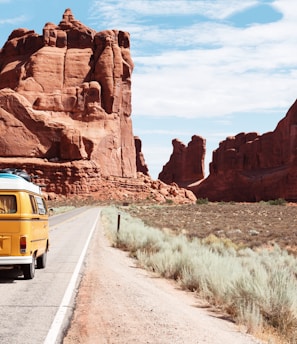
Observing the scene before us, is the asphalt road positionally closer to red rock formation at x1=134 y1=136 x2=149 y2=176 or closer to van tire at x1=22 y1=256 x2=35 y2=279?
van tire at x1=22 y1=256 x2=35 y2=279

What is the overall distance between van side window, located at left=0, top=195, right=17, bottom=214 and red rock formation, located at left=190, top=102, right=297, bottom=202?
111 metres

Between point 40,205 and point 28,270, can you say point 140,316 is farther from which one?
point 40,205

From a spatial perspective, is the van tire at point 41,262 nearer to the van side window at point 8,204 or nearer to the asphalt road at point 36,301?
the asphalt road at point 36,301

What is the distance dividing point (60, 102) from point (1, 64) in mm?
24007

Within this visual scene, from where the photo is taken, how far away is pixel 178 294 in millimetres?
10914

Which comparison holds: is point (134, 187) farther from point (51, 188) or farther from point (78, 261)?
point (78, 261)

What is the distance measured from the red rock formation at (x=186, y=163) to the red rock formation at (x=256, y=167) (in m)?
5.58

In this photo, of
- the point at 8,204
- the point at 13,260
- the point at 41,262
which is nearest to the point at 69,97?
→ the point at 41,262

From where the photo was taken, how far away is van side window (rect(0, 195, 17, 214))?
37.7ft

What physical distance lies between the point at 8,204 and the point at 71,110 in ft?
311

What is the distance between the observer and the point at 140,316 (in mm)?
8109

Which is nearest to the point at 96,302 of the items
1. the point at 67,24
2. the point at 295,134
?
the point at 67,24

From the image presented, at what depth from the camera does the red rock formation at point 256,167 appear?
123500 mm

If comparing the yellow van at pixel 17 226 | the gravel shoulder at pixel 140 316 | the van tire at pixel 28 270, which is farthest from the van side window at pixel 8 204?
the gravel shoulder at pixel 140 316
